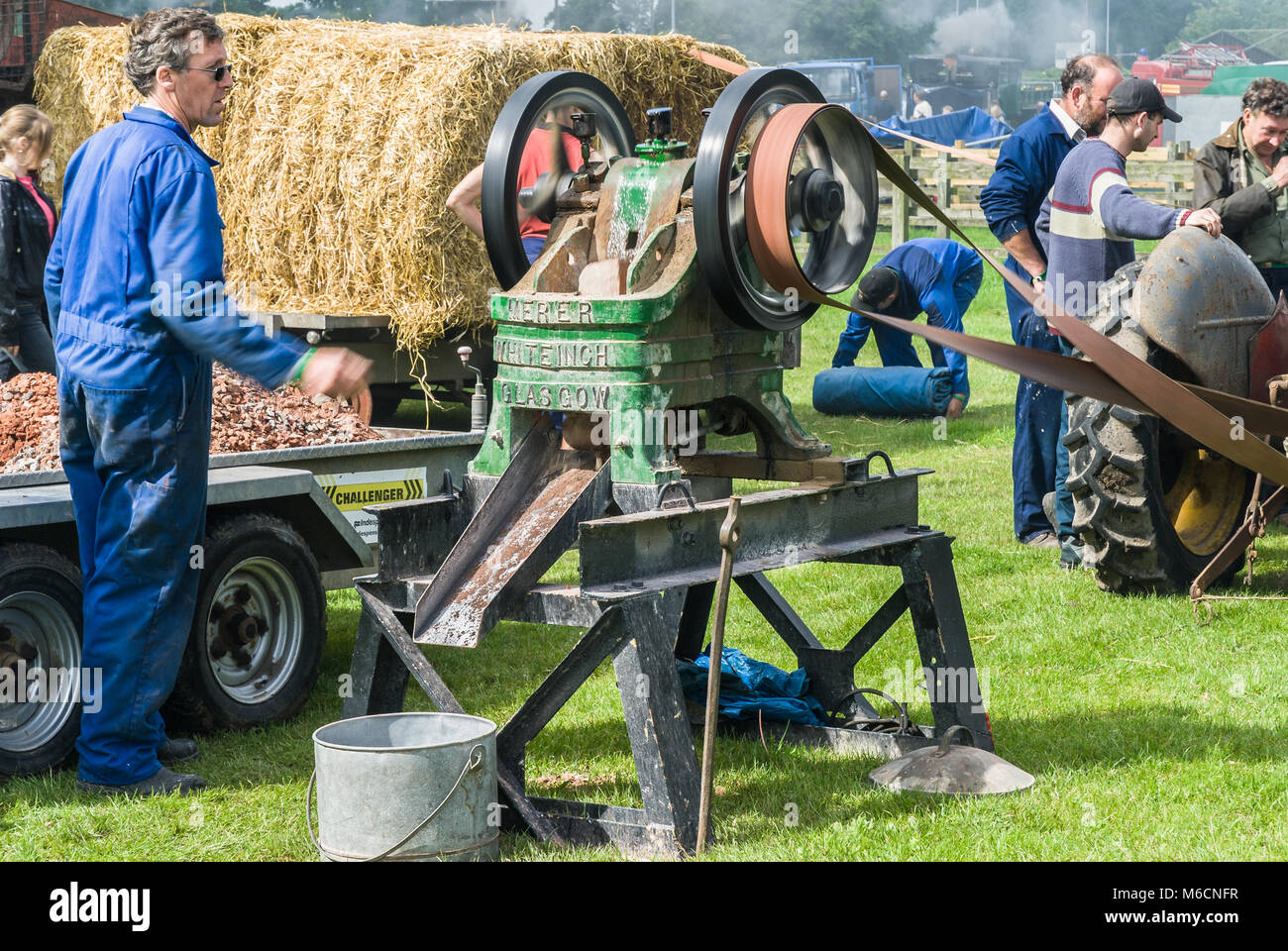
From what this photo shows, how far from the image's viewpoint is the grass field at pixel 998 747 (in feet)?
14.7

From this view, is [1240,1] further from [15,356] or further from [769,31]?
[15,356]

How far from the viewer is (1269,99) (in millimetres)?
8789

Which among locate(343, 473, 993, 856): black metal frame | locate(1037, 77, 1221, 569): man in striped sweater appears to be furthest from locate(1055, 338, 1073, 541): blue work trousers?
locate(343, 473, 993, 856): black metal frame

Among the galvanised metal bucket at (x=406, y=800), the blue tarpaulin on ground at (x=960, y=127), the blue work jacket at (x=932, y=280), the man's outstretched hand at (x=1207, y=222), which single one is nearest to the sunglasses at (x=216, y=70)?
the galvanised metal bucket at (x=406, y=800)

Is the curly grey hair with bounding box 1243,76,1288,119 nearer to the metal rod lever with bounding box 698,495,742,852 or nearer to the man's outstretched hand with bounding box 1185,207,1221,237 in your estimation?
the man's outstretched hand with bounding box 1185,207,1221,237

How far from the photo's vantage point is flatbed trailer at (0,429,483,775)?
511cm

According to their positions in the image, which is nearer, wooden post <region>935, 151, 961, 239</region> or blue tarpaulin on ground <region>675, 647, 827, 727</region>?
blue tarpaulin on ground <region>675, 647, 827, 727</region>

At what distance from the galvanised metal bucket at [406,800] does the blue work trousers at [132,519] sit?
1.11m

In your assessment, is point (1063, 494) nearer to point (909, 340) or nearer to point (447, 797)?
point (447, 797)

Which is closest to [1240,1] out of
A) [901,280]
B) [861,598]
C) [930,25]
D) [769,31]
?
[930,25]

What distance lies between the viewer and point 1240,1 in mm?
89500

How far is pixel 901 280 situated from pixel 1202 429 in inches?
378

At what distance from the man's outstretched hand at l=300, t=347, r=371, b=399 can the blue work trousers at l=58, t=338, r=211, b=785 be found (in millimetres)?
492

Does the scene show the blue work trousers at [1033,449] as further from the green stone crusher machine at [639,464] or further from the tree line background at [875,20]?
the tree line background at [875,20]
